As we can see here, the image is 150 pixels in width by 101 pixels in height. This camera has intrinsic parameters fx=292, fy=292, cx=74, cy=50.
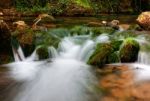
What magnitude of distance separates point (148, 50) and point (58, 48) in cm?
338

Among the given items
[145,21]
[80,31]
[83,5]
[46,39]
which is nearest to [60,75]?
[46,39]

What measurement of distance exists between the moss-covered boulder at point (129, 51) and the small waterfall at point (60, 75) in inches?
51.9

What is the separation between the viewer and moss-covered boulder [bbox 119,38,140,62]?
1002cm

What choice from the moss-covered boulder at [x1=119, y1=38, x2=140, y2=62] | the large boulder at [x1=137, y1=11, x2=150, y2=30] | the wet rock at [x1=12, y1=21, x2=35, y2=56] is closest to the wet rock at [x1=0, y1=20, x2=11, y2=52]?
the wet rock at [x1=12, y1=21, x2=35, y2=56]

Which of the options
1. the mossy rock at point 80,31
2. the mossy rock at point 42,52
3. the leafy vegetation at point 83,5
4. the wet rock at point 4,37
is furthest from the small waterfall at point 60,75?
the leafy vegetation at point 83,5

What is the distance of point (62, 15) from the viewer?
20.9 metres

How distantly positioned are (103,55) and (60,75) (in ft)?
6.06

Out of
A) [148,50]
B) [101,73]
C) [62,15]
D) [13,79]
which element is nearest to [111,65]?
[101,73]

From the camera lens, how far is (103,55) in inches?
395

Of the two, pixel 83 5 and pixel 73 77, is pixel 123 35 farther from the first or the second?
pixel 83 5

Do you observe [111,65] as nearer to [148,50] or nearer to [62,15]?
[148,50]

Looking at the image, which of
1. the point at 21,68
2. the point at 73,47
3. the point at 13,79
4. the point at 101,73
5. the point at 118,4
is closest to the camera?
the point at 13,79

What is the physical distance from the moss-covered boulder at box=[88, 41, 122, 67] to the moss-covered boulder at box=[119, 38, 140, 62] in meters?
0.22

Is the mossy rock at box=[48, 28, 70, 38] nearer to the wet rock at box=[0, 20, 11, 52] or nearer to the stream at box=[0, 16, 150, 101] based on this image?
the stream at box=[0, 16, 150, 101]
